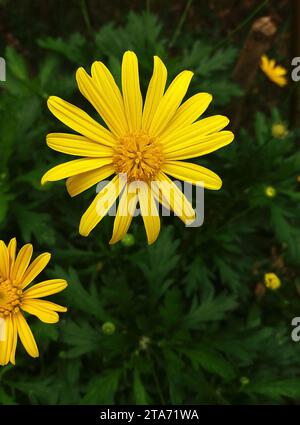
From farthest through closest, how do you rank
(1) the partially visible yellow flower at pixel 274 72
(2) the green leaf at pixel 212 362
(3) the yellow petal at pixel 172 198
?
(1) the partially visible yellow flower at pixel 274 72
(2) the green leaf at pixel 212 362
(3) the yellow petal at pixel 172 198

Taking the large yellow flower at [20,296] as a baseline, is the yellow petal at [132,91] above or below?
above

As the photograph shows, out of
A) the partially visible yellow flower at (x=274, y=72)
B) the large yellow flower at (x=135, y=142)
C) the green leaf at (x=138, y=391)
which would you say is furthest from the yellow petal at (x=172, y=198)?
the partially visible yellow flower at (x=274, y=72)

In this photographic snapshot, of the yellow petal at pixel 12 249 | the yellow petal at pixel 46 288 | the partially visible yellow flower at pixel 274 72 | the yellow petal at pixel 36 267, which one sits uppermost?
the partially visible yellow flower at pixel 274 72

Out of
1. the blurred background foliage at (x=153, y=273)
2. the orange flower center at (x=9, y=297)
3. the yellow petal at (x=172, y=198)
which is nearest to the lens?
the yellow petal at (x=172, y=198)

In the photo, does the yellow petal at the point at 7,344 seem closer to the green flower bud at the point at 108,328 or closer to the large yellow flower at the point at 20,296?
the large yellow flower at the point at 20,296

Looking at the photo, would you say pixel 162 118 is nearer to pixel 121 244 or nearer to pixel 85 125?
pixel 85 125
